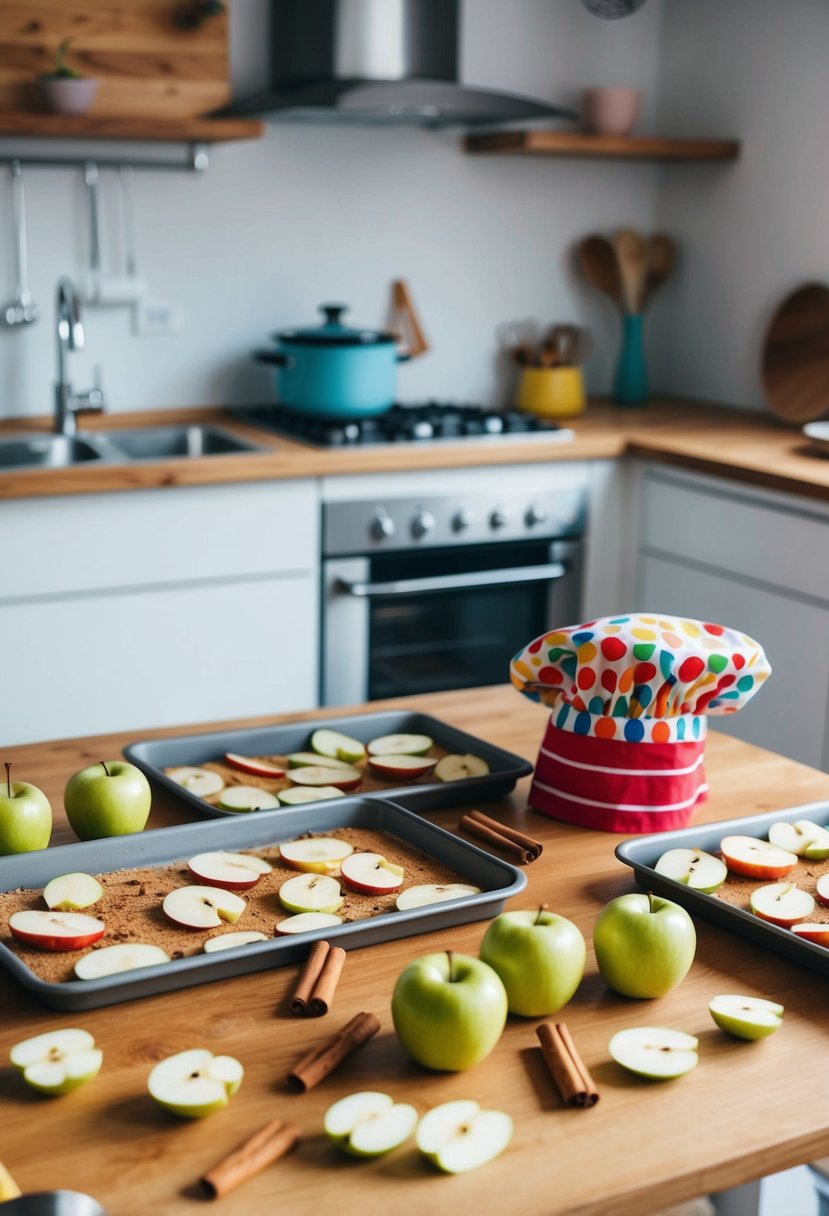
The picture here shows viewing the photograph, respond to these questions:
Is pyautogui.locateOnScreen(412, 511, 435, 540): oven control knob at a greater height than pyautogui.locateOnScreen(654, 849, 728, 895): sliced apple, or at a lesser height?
lesser

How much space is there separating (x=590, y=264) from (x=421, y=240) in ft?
1.70

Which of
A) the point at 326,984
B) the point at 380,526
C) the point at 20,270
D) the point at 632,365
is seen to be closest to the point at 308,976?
the point at 326,984

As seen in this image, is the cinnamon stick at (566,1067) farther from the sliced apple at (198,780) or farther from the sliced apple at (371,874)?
the sliced apple at (198,780)

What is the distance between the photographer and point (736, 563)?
3.03 m

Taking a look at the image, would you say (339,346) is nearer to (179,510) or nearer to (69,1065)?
(179,510)

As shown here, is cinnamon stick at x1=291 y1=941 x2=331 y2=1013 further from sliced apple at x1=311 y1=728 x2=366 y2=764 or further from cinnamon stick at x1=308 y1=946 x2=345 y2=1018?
sliced apple at x1=311 y1=728 x2=366 y2=764

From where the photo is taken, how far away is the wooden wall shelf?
3383 mm

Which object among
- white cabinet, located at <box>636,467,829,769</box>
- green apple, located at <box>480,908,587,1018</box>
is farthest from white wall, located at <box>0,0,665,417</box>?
green apple, located at <box>480,908,587,1018</box>

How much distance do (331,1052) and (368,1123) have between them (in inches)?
3.4

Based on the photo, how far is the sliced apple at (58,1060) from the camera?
0.93 meters

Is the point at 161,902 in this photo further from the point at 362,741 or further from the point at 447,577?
the point at 447,577

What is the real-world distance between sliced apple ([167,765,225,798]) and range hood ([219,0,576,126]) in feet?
6.11

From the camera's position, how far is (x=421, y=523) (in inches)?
120

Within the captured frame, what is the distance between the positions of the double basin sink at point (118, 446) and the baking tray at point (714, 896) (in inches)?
72.4
